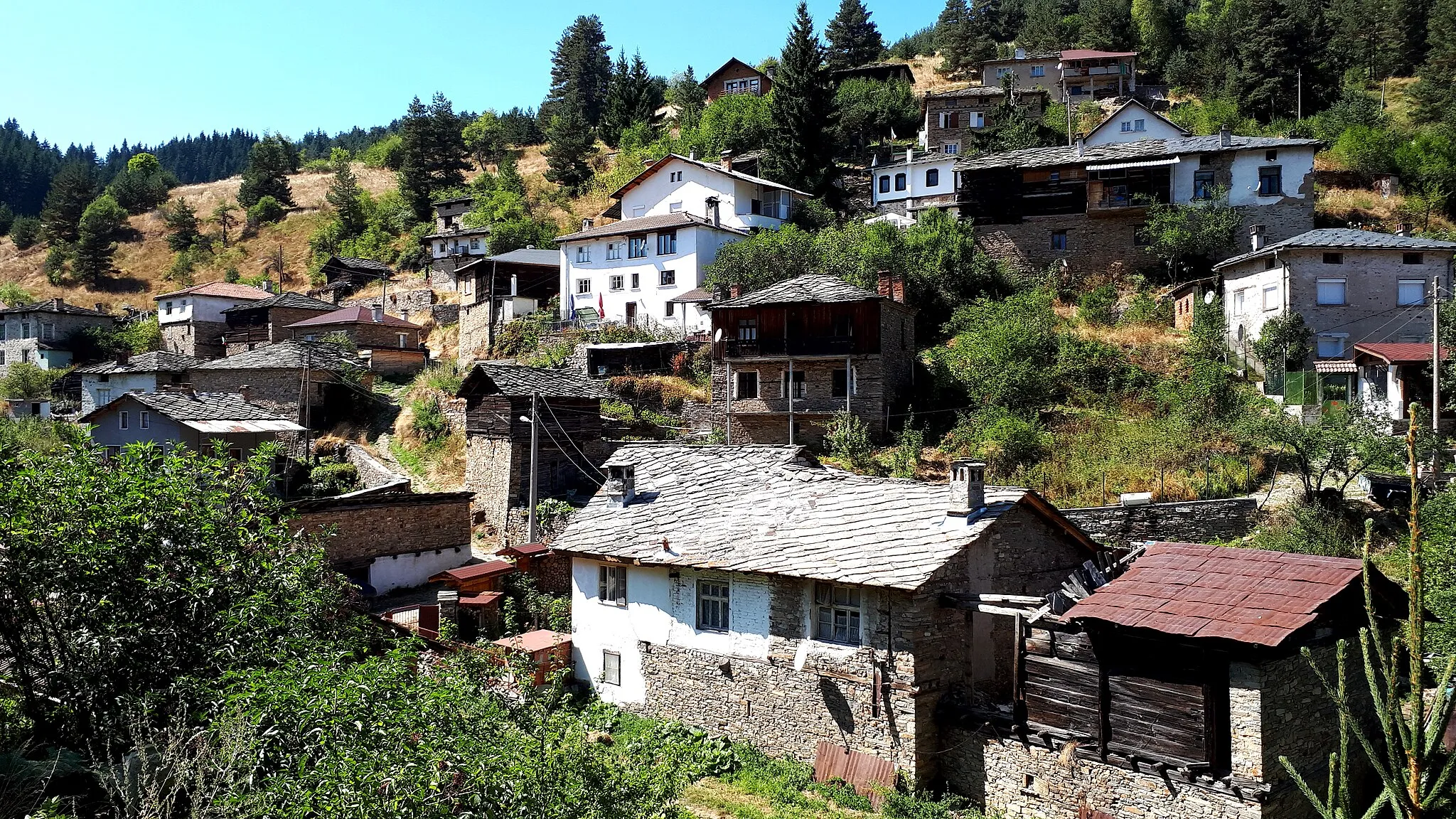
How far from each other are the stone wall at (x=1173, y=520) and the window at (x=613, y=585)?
41.7ft

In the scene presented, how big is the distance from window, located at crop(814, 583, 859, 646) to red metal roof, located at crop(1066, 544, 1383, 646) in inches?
159

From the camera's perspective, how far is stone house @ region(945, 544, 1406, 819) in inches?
546

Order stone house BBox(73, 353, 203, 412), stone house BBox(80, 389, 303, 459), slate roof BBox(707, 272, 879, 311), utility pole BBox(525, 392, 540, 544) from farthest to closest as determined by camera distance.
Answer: stone house BBox(73, 353, 203, 412) → slate roof BBox(707, 272, 879, 311) → stone house BBox(80, 389, 303, 459) → utility pole BBox(525, 392, 540, 544)

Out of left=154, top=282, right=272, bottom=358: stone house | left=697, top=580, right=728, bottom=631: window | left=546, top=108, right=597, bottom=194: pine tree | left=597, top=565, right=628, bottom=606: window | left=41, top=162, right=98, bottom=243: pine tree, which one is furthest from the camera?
left=41, top=162, right=98, bottom=243: pine tree

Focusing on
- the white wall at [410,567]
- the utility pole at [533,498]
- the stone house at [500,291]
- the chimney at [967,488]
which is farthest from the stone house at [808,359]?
the stone house at [500,291]

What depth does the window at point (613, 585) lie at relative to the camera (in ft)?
71.9

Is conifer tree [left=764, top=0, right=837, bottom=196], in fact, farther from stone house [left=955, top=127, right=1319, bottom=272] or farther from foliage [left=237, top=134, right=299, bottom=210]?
foliage [left=237, top=134, right=299, bottom=210]

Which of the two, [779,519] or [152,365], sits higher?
[152,365]

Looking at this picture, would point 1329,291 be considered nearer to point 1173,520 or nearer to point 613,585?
point 1173,520

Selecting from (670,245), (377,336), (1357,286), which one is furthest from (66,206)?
(1357,286)

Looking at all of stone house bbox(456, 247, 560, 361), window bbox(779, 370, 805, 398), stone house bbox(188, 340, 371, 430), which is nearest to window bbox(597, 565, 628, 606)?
window bbox(779, 370, 805, 398)

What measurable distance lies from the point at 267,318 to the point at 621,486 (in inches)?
1789

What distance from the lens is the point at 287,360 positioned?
149 ft

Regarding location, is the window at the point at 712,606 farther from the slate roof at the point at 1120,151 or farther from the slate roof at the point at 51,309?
the slate roof at the point at 51,309
